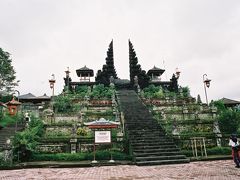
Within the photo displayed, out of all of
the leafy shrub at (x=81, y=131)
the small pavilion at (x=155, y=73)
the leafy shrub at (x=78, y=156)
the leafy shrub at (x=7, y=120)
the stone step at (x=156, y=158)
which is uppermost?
the small pavilion at (x=155, y=73)

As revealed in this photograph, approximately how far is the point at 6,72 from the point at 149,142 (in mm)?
30929

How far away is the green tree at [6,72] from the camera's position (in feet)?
120

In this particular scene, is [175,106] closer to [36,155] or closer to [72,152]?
[72,152]

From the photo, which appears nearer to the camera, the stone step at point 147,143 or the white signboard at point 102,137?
the white signboard at point 102,137

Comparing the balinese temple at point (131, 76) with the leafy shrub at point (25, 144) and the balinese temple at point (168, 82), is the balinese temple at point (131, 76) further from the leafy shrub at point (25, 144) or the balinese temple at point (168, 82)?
the leafy shrub at point (25, 144)

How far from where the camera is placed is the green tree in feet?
120

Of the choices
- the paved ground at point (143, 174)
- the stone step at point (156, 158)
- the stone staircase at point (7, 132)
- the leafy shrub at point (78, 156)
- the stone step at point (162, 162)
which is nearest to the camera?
the paved ground at point (143, 174)

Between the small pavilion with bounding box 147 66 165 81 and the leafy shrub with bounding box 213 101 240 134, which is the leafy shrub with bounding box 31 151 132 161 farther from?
the small pavilion with bounding box 147 66 165 81

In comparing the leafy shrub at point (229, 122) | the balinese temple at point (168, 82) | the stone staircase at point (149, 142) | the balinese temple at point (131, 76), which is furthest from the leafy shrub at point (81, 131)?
the balinese temple at point (168, 82)

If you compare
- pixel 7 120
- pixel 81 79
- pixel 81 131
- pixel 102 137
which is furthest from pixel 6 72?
pixel 102 137

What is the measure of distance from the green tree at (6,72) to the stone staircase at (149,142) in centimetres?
2582

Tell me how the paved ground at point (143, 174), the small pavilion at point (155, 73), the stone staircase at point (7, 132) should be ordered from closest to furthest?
the paved ground at point (143, 174), the stone staircase at point (7, 132), the small pavilion at point (155, 73)

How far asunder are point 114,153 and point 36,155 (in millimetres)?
4499

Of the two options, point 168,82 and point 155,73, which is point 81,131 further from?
point 155,73
